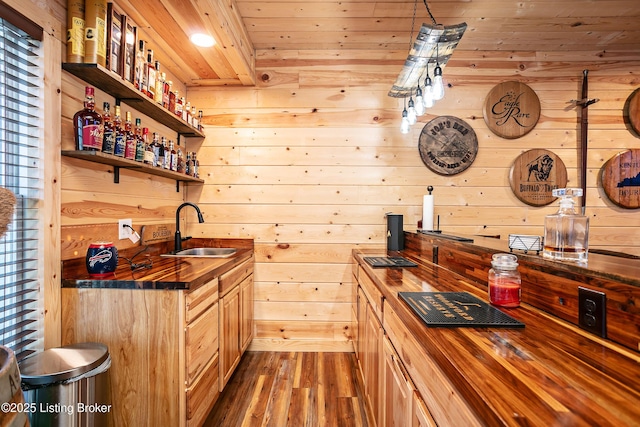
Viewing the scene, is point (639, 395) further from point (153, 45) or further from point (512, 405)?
point (153, 45)

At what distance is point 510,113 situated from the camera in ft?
9.43

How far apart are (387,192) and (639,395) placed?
7.82ft

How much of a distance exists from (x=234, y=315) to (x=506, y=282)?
1.75 metres

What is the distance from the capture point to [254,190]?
116 inches

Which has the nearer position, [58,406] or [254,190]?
[58,406]

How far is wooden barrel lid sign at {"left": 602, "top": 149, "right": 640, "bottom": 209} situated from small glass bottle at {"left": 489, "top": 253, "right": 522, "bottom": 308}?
2496mm

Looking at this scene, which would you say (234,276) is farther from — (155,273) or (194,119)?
(194,119)

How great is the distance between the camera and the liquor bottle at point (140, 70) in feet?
6.06

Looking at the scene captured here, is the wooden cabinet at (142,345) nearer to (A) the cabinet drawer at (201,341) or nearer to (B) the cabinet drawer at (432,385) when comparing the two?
(A) the cabinet drawer at (201,341)

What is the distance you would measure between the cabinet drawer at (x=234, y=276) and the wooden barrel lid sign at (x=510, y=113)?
95.0 inches

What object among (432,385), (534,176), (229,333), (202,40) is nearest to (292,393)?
(229,333)

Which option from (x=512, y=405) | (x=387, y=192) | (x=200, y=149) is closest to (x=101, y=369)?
(x=512, y=405)

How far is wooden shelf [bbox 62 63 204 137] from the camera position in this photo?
156 cm

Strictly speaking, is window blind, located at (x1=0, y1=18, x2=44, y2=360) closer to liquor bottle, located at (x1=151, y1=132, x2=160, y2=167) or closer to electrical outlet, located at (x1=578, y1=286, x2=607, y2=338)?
liquor bottle, located at (x1=151, y1=132, x2=160, y2=167)
